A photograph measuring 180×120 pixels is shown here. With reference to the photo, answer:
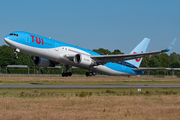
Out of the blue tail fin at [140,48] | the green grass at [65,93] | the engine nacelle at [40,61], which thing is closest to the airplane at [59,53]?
the engine nacelle at [40,61]

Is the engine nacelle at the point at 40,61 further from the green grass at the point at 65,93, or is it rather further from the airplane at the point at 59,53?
the green grass at the point at 65,93

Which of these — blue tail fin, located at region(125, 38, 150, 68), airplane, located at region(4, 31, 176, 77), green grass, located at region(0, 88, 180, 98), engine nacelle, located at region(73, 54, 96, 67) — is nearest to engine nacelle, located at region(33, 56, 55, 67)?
airplane, located at region(4, 31, 176, 77)

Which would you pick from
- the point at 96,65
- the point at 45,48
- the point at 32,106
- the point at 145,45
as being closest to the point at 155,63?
the point at 145,45

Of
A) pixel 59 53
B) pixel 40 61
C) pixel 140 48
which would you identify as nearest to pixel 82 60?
pixel 59 53

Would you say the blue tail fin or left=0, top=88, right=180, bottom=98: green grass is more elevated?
the blue tail fin

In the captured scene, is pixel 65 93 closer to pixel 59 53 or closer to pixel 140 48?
pixel 59 53

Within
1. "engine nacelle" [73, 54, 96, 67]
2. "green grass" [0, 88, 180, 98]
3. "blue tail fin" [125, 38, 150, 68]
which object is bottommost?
"green grass" [0, 88, 180, 98]

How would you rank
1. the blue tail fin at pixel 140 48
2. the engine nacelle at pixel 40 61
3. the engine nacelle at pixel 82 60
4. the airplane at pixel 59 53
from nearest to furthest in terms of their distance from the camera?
the airplane at pixel 59 53, the engine nacelle at pixel 82 60, the engine nacelle at pixel 40 61, the blue tail fin at pixel 140 48

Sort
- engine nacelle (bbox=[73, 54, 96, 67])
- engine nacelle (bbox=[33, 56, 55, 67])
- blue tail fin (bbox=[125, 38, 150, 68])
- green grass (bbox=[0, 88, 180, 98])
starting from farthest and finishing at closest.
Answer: blue tail fin (bbox=[125, 38, 150, 68]), engine nacelle (bbox=[33, 56, 55, 67]), engine nacelle (bbox=[73, 54, 96, 67]), green grass (bbox=[0, 88, 180, 98])

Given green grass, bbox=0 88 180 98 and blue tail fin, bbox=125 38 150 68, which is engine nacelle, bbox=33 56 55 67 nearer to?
green grass, bbox=0 88 180 98

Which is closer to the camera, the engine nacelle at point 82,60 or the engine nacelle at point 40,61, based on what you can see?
the engine nacelle at point 82,60

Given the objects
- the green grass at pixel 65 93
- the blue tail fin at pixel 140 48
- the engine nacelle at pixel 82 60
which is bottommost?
the green grass at pixel 65 93

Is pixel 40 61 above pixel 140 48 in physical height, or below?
below

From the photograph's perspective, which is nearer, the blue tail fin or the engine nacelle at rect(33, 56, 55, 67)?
the engine nacelle at rect(33, 56, 55, 67)
